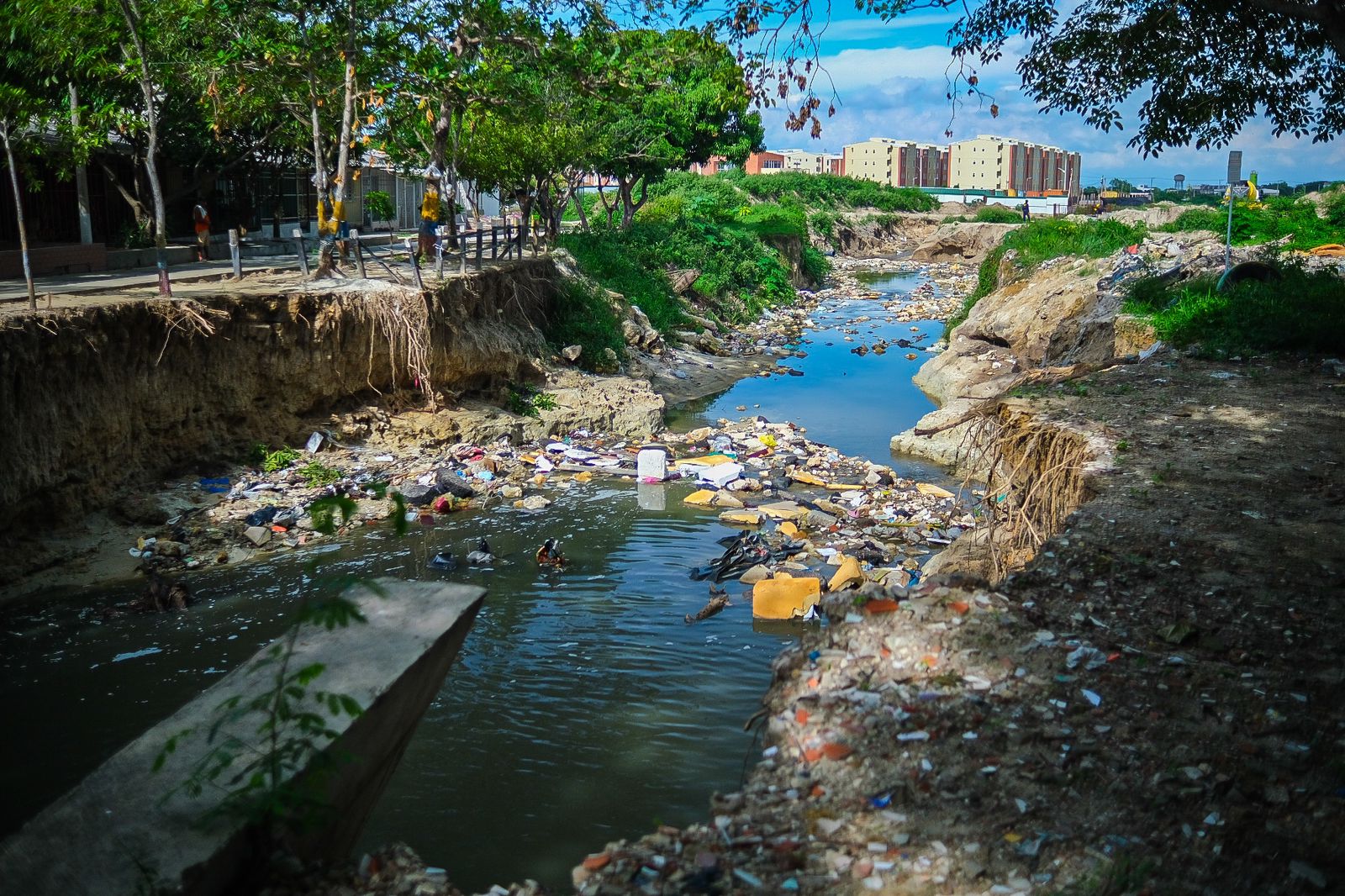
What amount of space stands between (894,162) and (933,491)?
289 feet

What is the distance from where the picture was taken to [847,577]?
28.0ft

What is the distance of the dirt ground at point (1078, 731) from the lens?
322 centimetres

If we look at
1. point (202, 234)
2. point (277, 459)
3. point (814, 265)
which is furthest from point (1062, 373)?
point (814, 265)

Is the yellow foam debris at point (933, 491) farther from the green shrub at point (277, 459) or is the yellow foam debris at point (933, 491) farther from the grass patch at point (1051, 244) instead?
the grass patch at point (1051, 244)

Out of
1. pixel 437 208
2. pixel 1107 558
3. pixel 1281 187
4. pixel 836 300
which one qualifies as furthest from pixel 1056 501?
pixel 1281 187

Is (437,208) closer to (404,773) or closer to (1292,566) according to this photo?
(404,773)

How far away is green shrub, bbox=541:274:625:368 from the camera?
17391 mm

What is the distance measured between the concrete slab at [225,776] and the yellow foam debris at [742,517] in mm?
6377

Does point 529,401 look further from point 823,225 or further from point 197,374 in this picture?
point 823,225

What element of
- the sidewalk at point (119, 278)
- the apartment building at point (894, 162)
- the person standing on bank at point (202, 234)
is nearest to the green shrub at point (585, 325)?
the sidewalk at point (119, 278)

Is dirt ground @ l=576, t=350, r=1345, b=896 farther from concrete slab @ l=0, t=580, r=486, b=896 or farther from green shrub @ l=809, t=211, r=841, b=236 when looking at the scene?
green shrub @ l=809, t=211, r=841, b=236

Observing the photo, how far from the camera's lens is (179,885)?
2951mm

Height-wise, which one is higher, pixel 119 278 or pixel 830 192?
pixel 830 192

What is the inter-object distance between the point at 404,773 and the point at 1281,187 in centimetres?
5178
